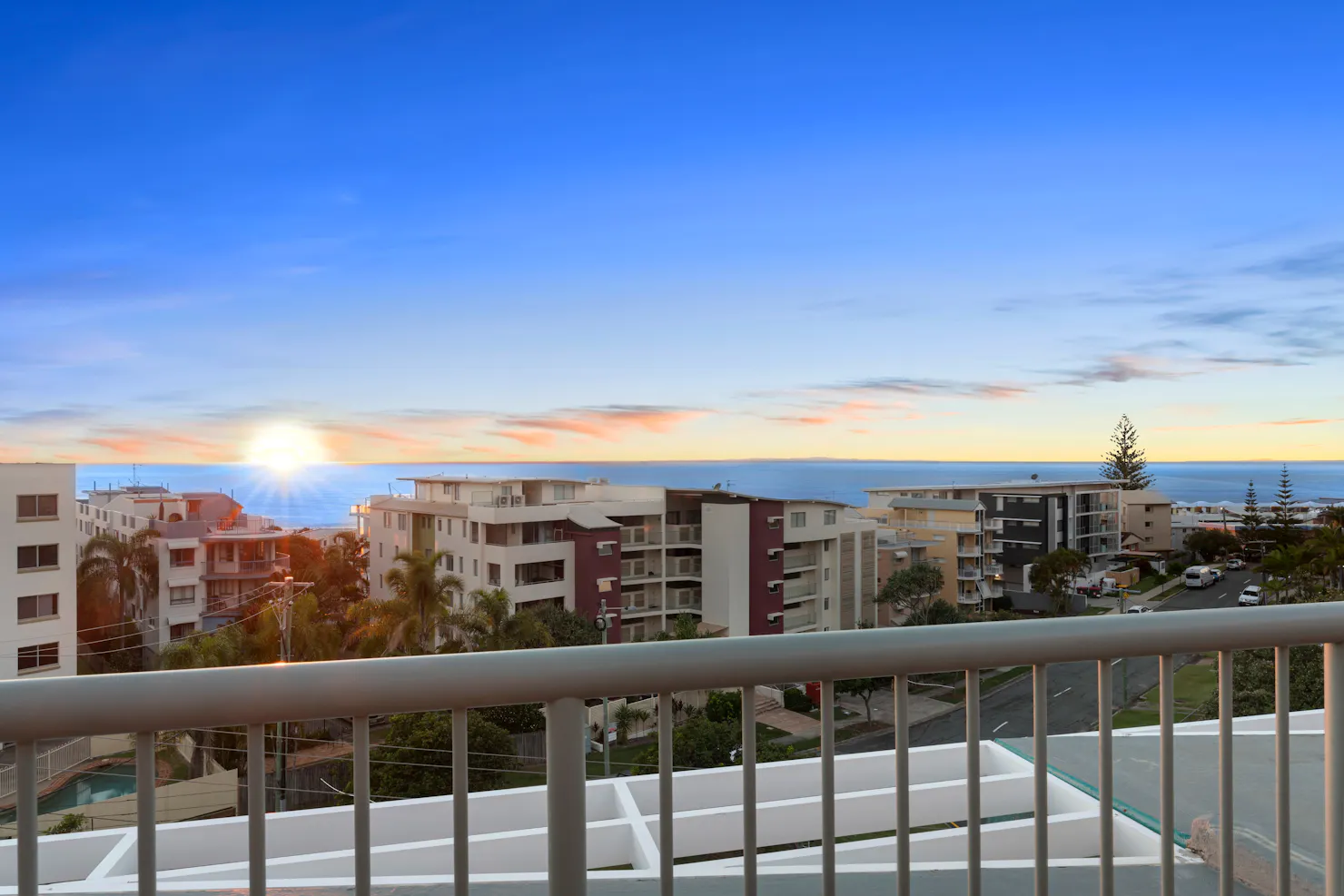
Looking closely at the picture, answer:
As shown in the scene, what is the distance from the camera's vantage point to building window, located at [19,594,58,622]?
1100cm

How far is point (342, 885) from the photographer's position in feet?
2.72

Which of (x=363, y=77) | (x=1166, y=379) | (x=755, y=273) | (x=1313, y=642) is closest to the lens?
(x=1313, y=642)

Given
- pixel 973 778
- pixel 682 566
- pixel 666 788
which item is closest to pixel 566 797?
pixel 666 788

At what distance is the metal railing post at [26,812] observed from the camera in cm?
56

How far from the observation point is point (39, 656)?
36.9ft

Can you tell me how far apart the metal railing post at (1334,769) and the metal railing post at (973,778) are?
371mm

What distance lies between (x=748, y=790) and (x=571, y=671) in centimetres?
18

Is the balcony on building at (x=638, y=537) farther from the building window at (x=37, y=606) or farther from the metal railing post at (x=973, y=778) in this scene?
the metal railing post at (x=973, y=778)

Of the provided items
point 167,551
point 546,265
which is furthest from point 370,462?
point 546,265

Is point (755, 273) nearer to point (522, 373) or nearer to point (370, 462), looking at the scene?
point (522, 373)

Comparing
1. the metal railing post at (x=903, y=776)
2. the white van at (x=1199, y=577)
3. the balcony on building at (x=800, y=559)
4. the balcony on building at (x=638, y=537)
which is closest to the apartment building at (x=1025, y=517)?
the balcony on building at (x=800, y=559)

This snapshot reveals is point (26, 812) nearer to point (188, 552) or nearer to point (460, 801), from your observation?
point (460, 801)

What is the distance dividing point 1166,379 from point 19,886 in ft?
58.7

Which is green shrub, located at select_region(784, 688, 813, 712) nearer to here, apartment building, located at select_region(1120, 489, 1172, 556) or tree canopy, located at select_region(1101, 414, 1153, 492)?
apartment building, located at select_region(1120, 489, 1172, 556)
